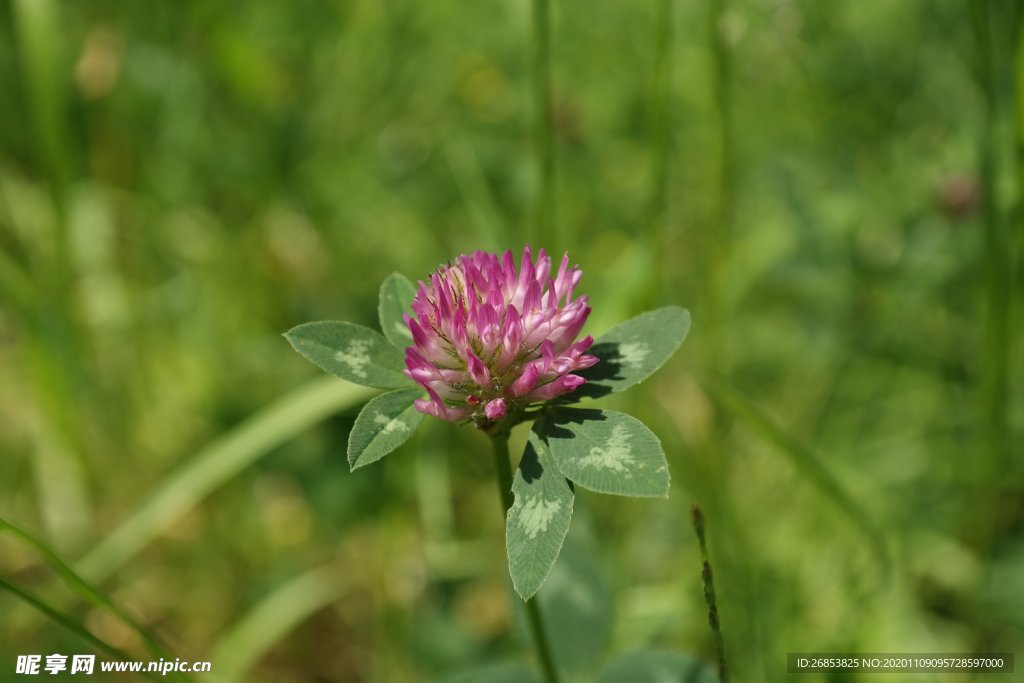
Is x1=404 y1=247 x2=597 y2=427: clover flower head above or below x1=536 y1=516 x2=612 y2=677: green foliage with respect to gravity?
above

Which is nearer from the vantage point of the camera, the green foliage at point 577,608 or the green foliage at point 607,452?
the green foliage at point 607,452

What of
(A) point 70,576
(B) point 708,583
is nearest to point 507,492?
(B) point 708,583

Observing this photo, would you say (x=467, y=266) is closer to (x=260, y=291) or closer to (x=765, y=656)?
(x=765, y=656)

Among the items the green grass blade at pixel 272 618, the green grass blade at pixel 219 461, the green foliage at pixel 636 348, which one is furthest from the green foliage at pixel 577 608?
the green grass blade at pixel 272 618

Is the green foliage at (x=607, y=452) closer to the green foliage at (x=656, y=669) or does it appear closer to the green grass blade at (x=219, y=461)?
the green foliage at (x=656, y=669)

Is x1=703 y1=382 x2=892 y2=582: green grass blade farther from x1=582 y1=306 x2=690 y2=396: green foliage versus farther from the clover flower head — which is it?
the clover flower head

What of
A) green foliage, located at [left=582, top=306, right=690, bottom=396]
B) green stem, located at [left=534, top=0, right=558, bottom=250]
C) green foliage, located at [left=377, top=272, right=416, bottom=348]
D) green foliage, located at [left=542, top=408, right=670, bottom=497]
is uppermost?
green stem, located at [left=534, top=0, right=558, bottom=250]

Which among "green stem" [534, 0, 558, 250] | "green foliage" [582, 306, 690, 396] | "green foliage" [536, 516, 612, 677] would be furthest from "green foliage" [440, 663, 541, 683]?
"green stem" [534, 0, 558, 250]
